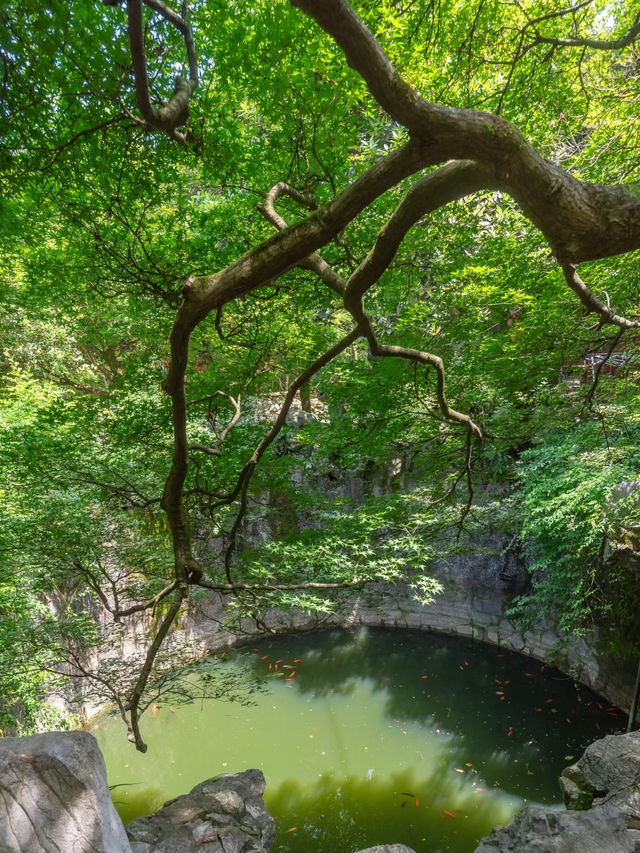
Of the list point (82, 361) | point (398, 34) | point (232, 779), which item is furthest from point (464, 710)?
point (82, 361)

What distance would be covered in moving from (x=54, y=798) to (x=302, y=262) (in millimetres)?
2408

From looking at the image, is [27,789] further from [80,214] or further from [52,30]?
[52,30]

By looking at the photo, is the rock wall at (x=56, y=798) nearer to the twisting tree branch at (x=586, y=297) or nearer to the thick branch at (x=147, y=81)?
the thick branch at (x=147, y=81)

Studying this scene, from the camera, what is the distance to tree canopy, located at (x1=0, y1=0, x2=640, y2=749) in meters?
1.45

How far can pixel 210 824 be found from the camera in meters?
2.98

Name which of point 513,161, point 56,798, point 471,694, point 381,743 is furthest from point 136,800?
→ point 513,161

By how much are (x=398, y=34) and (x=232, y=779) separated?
554 cm

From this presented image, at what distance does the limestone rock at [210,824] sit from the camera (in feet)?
9.08

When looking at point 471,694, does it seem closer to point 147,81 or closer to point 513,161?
point 513,161

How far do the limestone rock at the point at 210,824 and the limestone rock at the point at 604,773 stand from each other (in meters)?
2.30

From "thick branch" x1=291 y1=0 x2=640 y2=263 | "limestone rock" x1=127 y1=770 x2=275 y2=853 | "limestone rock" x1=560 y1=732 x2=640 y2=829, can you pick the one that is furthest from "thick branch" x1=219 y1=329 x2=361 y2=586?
"limestone rock" x1=560 y1=732 x2=640 y2=829

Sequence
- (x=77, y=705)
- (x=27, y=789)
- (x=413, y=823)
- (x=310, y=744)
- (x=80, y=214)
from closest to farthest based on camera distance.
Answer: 1. (x=27, y=789)
2. (x=80, y=214)
3. (x=413, y=823)
4. (x=310, y=744)
5. (x=77, y=705)

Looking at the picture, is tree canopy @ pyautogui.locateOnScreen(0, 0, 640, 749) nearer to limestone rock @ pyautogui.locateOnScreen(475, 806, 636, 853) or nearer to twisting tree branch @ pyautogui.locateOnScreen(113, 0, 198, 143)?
twisting tree branch @ pyautogui.locateOnScreen(113, 0, 198, 143)

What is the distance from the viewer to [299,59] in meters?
2.76
